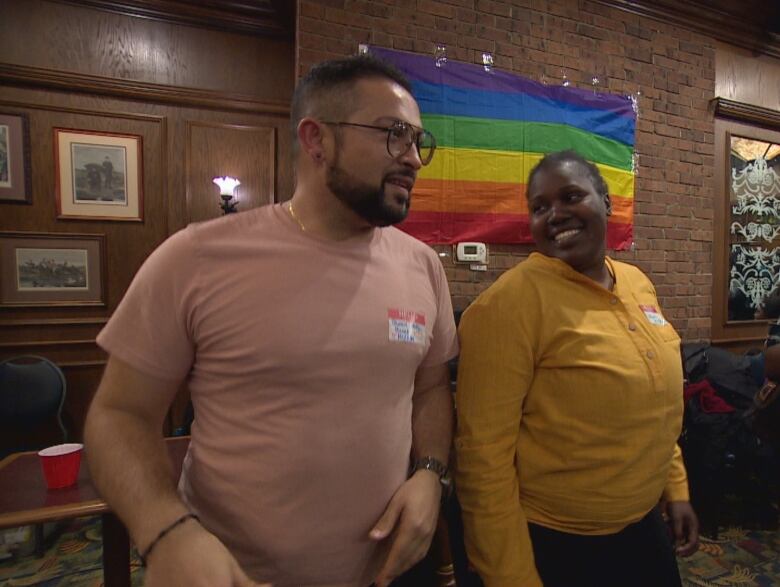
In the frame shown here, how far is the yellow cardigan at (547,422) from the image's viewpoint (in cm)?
103

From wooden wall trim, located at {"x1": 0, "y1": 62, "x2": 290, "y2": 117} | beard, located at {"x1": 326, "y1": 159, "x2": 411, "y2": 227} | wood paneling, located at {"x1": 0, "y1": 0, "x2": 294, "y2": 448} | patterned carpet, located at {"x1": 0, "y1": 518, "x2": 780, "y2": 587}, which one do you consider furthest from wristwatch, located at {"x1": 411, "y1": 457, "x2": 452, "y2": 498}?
wooden wall trim, located at {"x1": 0, "y1": 62, "x2": 290, "y2": 117}

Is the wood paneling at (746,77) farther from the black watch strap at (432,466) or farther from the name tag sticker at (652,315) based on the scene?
the black watch strap at (432,466)

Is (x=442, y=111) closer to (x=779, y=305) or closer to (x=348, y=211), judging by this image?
(x=348, y=211)

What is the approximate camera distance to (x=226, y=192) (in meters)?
3.61

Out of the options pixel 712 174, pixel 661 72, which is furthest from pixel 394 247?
pixel 712 174

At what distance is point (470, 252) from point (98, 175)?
2664 mm

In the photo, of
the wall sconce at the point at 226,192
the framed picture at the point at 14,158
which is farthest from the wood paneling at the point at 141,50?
the wall sconce at the point at 226,192

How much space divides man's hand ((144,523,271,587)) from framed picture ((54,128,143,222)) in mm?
3256

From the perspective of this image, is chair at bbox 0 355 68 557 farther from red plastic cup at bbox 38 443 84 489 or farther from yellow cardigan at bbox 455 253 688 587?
yellow cardigan at bbox 455 253 688 587

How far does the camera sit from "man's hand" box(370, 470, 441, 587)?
90 centimetres

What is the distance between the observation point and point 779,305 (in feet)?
14.5

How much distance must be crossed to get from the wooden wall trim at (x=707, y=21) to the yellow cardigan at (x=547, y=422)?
3492 mm

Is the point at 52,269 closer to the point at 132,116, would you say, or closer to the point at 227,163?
the point at 132,116

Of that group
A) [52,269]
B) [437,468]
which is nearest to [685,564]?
A: [437,468]
